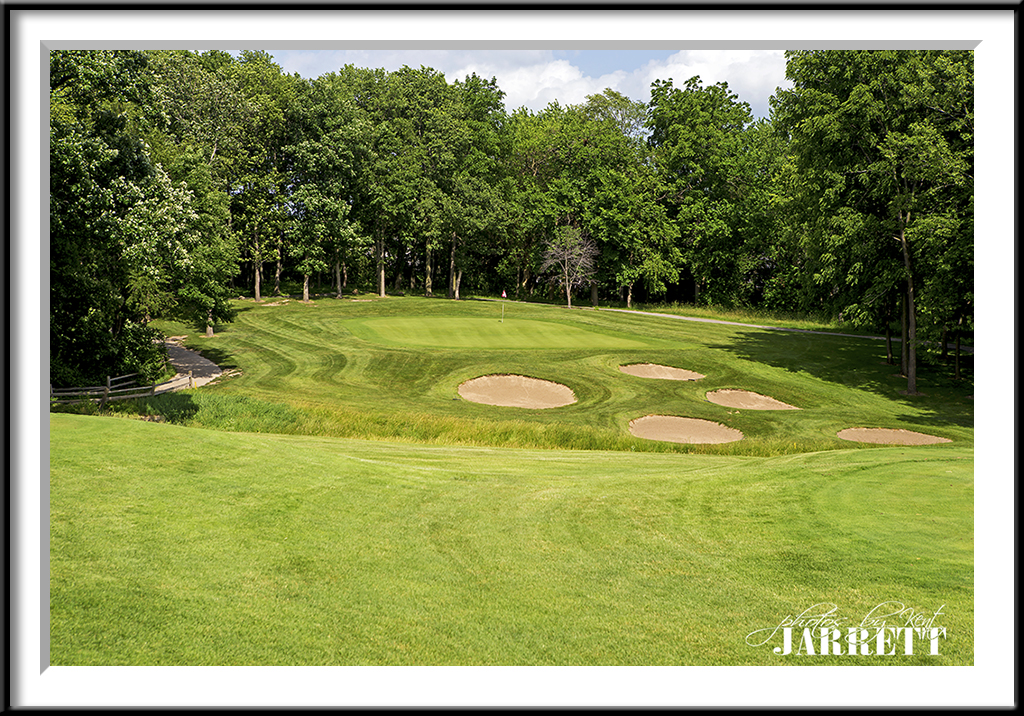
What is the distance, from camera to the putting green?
36.2m

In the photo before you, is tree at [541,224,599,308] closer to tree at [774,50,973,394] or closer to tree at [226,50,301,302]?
tree at [226,50,301,302]

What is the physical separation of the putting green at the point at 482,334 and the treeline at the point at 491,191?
28.8 feet

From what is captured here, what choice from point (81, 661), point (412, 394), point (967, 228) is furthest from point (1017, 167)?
point (412, 394)

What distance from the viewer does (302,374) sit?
28.9m

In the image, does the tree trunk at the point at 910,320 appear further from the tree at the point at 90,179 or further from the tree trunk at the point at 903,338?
the tree at the point at 90,179

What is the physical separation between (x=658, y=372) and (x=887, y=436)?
11320 millimetres

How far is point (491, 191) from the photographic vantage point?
63.1 m

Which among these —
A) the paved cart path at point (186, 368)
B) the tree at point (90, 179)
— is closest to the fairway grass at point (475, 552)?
the tree at point (90, 179)

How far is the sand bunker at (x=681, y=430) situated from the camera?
68.7 ft

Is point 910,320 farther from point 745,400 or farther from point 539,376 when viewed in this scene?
point 539,376

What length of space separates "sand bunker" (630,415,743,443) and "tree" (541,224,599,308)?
36.6 metres

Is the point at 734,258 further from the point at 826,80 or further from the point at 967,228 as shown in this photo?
the point at 967,228

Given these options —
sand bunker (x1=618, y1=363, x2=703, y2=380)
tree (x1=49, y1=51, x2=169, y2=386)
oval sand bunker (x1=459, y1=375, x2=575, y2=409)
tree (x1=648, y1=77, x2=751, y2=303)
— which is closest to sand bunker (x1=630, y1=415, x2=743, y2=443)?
oval sand bunker (x1=459, y1=375, x2=575, y2=409)

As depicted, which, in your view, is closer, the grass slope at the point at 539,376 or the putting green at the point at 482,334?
the grass slope at the point at 539,376
